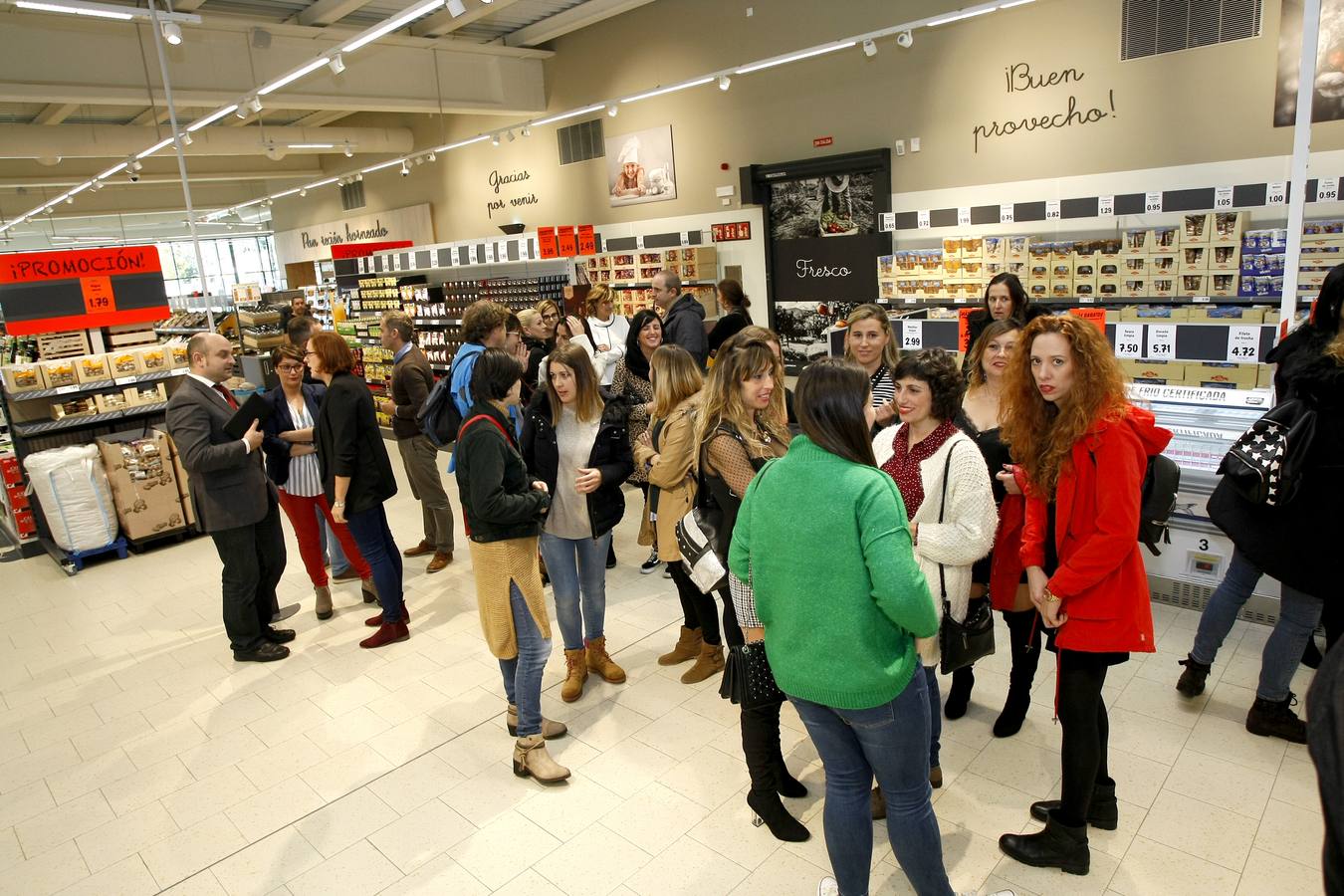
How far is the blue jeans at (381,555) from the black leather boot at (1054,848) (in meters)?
3.29

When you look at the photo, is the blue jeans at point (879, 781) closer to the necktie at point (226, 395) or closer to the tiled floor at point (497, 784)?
the tiled floor at point (497, 784)

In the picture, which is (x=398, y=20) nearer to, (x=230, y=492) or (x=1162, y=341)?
(x=230, y=492)

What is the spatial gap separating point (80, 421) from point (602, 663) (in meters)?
5.06

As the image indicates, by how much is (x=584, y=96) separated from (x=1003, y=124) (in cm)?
→ 562

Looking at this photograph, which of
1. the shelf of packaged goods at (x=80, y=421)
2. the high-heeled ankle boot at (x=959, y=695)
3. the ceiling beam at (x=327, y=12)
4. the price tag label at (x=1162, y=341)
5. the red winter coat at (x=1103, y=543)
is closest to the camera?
the red winter coat at (x=1103, y=543)

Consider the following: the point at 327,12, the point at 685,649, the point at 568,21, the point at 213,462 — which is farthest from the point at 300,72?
the point at 685,649

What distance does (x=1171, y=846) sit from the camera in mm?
2549

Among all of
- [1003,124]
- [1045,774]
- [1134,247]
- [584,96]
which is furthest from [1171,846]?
[584,96]

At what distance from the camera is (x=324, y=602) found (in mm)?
4957

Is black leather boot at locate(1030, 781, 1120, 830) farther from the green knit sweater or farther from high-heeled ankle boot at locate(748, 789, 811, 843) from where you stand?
the green knit sweater

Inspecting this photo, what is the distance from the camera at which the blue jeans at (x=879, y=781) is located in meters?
1.93

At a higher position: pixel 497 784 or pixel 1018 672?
pixel 1018 672

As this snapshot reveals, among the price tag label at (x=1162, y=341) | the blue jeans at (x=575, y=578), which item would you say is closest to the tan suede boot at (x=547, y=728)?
the blue jeans at (x=575, y=578)

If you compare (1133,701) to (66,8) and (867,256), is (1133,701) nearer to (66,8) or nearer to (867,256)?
(867,256)
